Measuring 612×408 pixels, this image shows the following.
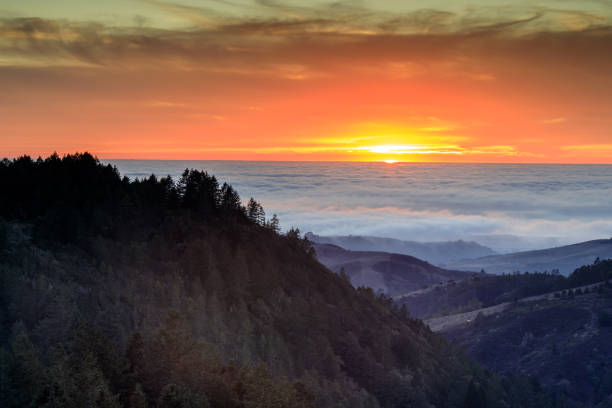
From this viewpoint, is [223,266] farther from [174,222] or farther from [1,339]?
[1,339]

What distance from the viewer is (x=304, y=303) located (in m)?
87.8

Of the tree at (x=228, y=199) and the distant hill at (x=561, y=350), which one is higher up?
the tree at (x=228, y=199)

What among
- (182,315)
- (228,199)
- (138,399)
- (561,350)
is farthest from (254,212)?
(561,350)

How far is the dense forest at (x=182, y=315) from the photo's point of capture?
36.1m

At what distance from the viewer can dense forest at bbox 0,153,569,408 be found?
36.1m

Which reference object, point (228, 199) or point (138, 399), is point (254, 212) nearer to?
point (228, 199)

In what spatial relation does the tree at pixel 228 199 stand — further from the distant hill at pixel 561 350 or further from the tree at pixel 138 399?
the distant hill at pixel 561 350

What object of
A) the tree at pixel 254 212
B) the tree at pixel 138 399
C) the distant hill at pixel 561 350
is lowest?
the distant hill at pixel 561 350

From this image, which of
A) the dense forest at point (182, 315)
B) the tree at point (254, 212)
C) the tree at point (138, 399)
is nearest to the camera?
the tree at point (138, 399)

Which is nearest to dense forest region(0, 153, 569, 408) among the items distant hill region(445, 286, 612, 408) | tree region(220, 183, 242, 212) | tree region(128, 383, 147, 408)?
tree region(128, 383, 147, 408)

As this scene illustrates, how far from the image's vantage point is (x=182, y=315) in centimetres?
4891

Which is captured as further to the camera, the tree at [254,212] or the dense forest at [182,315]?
the tree at [254,212]

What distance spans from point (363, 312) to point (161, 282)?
4811cm

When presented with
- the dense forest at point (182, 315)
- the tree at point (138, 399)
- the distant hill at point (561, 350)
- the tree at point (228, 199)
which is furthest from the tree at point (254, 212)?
the distant hill at point (561, 350)
